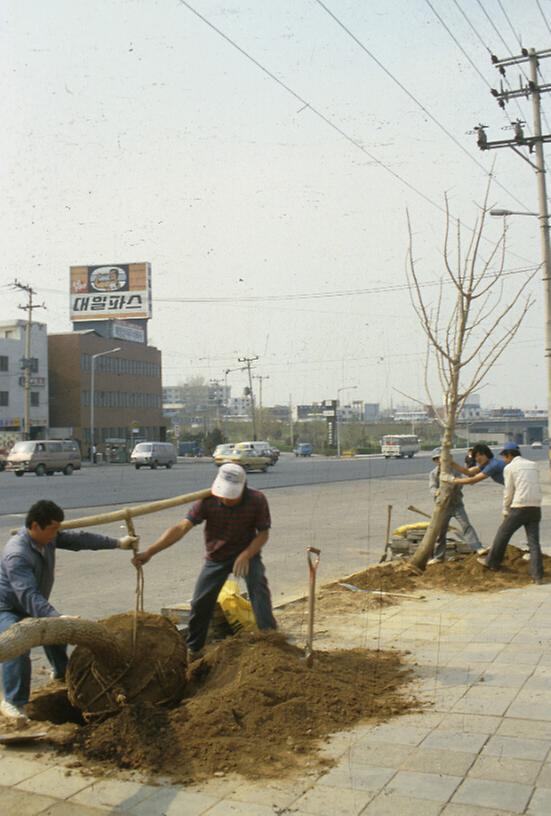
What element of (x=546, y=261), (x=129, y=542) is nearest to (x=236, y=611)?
(x=129, y=542)

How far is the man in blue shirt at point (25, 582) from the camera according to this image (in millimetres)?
5016

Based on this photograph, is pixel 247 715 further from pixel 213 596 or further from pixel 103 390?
pixel 103 390

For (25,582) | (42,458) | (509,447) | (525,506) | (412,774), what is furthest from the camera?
(42,458)

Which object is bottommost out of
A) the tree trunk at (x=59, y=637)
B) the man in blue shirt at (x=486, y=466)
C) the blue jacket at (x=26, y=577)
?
the tree trunk at (x=59, y=637)

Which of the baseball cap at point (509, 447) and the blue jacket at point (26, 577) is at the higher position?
the baseball cap at point (509, 447)

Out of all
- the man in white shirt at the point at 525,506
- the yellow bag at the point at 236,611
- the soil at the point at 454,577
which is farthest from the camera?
the man in white shirt at the point at 525,506

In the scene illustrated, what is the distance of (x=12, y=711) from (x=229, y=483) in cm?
208

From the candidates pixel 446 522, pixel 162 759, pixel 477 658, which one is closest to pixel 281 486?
pixel 446 522

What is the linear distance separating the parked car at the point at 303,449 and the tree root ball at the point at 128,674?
60463 mm

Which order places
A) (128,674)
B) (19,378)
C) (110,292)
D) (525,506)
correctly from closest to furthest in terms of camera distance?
1. (128,674)
2. (525,506)
3. (19,378)
4. (110,292)

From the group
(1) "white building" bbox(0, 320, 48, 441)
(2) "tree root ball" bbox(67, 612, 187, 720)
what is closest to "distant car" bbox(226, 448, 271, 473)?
(1) "white building" bbox(0, 320, 48, 441)

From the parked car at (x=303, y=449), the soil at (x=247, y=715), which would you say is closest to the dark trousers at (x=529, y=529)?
the soil at (x=247, y=715)

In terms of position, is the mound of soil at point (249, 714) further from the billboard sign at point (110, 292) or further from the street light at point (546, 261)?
the billboard sign at point (110, 292)

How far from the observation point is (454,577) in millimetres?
9883
